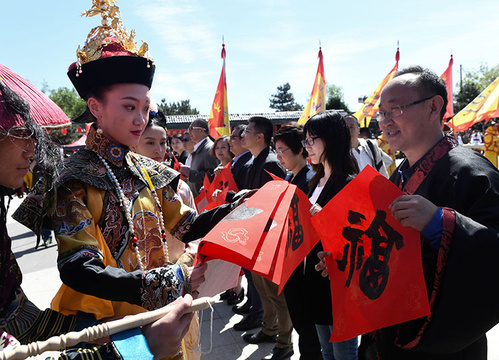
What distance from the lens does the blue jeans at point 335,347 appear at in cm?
225

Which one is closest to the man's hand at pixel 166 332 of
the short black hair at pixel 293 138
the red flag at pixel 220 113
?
the short black hair at pixel 293 138

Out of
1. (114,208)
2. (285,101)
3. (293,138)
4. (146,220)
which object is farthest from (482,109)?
(285,101)

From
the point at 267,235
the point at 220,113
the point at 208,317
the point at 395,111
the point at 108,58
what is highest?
the point at 220,113

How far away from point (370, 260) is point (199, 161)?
4297 mm

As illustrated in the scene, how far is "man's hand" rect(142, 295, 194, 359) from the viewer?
94 centimetres

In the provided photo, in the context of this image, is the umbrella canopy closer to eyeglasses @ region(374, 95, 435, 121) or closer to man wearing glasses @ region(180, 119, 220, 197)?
eyeglasses @ region(374, 95, 435, 121)

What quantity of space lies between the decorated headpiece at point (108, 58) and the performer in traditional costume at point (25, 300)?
1.16ft

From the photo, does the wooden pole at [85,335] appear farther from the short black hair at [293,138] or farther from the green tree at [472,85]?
the green tree at [472,85]

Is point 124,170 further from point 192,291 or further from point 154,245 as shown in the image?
point 192,291

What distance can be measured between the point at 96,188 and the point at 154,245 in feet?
1.17

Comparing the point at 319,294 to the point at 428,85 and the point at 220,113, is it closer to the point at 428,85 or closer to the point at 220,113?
the point at 428,85

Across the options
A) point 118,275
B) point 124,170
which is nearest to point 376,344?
point 118,275

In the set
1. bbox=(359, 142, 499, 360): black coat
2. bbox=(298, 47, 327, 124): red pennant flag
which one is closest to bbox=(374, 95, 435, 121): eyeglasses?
bbox=(359, 142, 499, 360): black coat

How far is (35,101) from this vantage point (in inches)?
48.8
